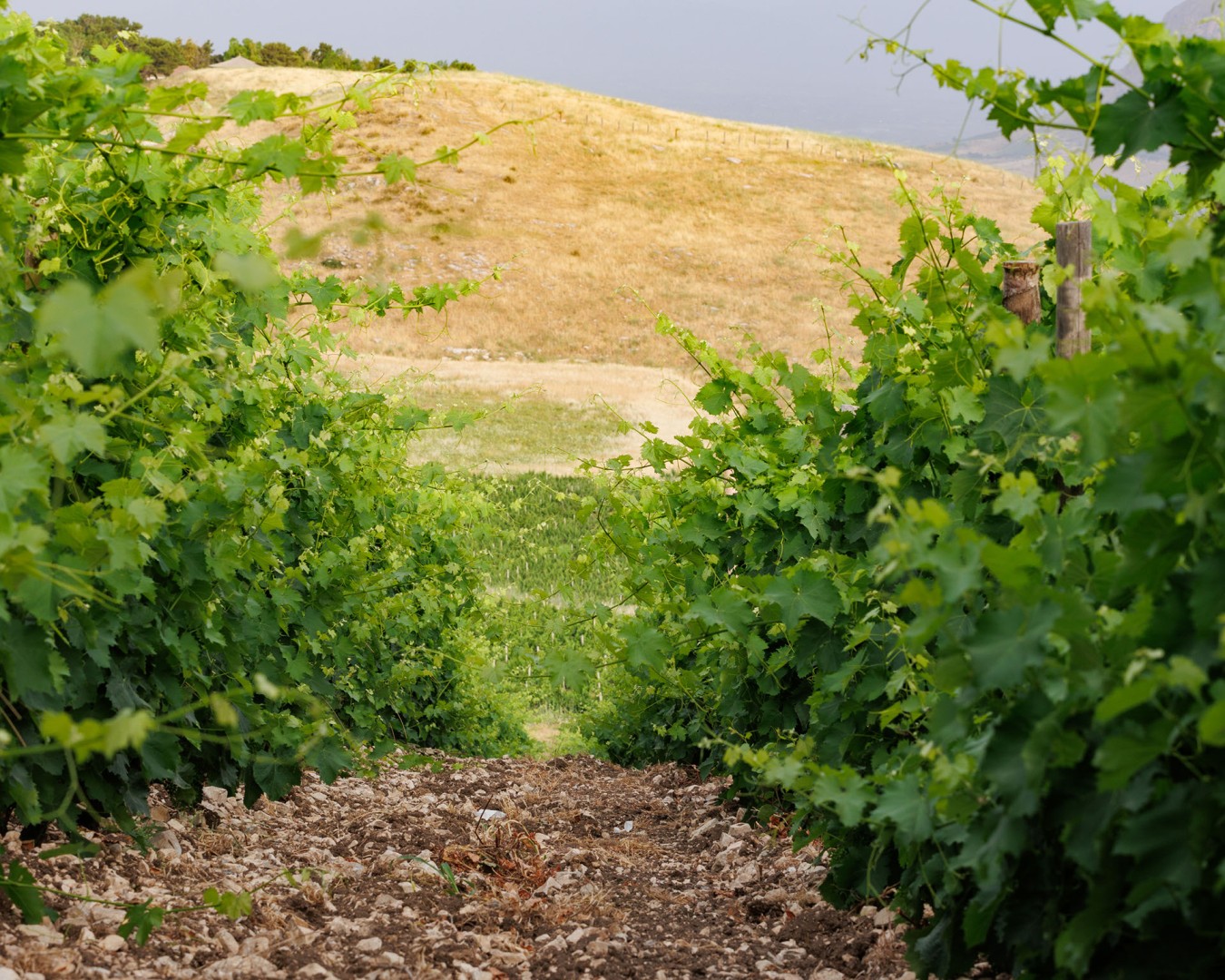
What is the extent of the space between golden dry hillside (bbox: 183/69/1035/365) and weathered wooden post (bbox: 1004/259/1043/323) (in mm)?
29537

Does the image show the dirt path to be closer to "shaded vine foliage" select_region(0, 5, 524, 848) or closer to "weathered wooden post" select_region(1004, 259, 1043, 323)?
"shaded vine foliage" select_region(0, 5, 524, 848)

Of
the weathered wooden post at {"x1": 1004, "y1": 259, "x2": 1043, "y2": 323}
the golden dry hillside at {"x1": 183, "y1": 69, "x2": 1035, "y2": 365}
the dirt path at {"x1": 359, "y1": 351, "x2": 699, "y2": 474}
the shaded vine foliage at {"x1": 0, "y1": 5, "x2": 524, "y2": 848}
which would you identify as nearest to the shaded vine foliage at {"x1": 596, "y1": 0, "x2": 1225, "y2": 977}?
the weathered wooden post at {"x1": 1004, "y1": 259, "x2": 1043, "y2": 323}

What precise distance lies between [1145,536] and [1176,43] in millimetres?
967

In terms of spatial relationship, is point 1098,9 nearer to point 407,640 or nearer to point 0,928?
point 0,928

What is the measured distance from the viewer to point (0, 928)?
2.55 metres

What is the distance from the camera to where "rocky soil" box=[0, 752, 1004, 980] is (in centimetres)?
273

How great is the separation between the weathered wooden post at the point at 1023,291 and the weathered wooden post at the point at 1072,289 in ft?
0.85

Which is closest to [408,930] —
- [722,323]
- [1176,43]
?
[1176,43]

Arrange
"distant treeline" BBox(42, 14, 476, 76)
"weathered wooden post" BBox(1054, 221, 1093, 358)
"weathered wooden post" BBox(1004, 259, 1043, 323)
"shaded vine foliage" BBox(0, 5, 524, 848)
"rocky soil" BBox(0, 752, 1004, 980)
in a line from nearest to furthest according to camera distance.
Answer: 1. "shaded vine foliage" BBox(0, 5, 524, 848)
2. "rocky soil" BBox(0, 752, 1004, 980)
3. "weathered wooden post" BBox(1054, 221, 1093, 358)
4. "weathered wooden post" BBox(1004, 259, 1043, 323)
5. "distant treeline" BBox(42, 14, 476, 76)

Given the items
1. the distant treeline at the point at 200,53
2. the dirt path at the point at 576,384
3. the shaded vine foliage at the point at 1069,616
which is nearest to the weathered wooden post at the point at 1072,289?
the shaded vine foliage at the point at 1069,616

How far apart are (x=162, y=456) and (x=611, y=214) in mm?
47312

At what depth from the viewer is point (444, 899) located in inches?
132

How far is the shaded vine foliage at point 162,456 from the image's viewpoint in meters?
2.18

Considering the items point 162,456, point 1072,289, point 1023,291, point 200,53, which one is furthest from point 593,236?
point 162,456
